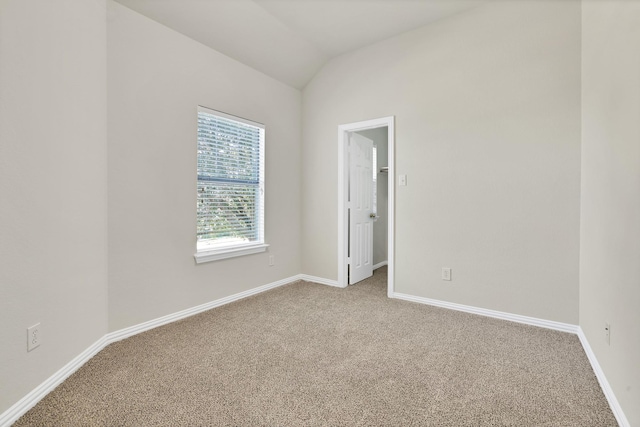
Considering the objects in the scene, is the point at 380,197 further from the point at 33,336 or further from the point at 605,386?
the point at 33,336

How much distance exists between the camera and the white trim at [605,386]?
141cm

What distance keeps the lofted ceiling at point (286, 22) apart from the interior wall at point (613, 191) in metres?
1.36

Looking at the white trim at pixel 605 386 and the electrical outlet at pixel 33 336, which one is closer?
the white trim at pixel 605 386

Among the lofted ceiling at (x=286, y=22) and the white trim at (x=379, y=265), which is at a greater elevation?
the lofted ceiling at (x=286, y=22)

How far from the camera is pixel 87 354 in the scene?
2.03 metres

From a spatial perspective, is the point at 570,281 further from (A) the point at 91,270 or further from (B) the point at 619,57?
(A) the point at 91,270

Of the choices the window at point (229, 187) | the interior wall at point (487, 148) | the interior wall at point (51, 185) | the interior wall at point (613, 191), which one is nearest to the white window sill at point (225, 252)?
the window at point (229, 187)

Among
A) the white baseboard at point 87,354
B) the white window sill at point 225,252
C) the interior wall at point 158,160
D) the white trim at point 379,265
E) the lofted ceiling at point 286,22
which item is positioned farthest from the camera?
the white trim at point 379,265

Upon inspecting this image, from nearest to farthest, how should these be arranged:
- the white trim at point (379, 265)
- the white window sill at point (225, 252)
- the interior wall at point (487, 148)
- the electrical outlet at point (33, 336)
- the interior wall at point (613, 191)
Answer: the interior wall at point (613, 191), the electrical outlet at point (33, 336), the interior wall at point (487, 148), the white window sill at point (225, 252), the white trim at point (379, 265)

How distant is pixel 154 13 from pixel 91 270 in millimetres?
2075

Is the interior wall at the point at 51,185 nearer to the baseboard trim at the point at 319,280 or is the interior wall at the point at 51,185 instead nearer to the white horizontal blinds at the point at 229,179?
the white horizontal blinds at the point at 229,179

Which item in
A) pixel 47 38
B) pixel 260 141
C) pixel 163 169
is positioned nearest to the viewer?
pixel 47 38

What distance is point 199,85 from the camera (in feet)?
9.45

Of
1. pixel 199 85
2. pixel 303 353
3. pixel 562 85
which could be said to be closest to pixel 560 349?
pixel 303 353
